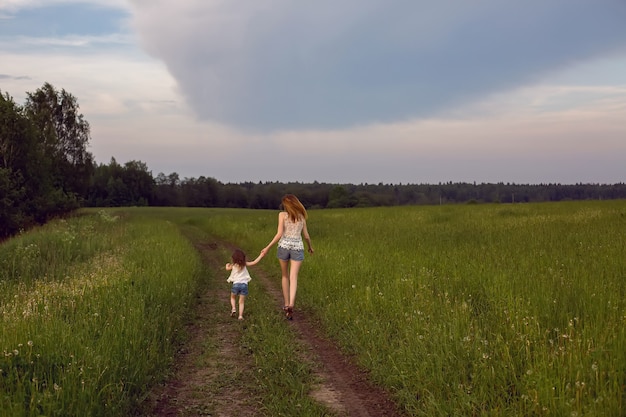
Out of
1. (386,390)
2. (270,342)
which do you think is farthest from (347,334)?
(386,390)

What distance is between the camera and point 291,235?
10719 millimetres

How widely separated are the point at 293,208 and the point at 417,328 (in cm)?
430

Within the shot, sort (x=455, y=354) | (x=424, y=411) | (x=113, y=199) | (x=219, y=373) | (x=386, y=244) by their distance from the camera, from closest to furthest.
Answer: (x=424, y=411) → (x=455, y=354) → (x=219, y=373) → (x=386, y=244) → (x=113, y=199)

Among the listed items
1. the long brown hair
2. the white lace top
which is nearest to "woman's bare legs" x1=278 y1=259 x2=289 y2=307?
the white lace top

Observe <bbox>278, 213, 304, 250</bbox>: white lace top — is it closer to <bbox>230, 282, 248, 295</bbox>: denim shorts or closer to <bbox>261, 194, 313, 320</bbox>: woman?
<bbox>261, 194, 313, 320</bbox>: woman

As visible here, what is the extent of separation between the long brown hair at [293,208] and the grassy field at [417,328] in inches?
76.6

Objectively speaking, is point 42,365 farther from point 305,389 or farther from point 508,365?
point 508,365

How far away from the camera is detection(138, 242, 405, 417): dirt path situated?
5.88 m

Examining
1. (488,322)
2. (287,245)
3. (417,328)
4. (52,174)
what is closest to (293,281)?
(287,245)

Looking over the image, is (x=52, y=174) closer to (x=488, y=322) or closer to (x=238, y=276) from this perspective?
(x=238, y=276)

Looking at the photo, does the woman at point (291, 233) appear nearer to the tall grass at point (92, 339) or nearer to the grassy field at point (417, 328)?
the grassy field at point (417, 328)

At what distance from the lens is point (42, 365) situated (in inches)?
230

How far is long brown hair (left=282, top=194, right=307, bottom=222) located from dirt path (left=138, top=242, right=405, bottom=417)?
231 cm

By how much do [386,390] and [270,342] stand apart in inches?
98.8
